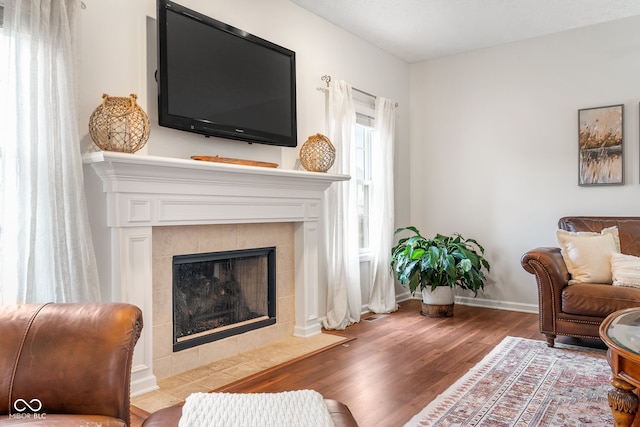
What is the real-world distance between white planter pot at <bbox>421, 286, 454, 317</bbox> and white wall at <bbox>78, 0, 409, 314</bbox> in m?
1.09

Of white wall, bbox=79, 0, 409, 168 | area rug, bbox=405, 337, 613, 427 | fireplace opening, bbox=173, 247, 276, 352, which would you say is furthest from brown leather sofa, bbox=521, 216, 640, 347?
white wall, bbox=79, 0, 409, 168

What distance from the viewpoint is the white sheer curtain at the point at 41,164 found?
6.72 feet

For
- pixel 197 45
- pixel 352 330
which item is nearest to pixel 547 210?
pixel 352 330

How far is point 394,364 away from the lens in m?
3.01

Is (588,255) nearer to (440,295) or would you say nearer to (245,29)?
(440,295)

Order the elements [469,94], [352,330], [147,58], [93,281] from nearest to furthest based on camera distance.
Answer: [93,281] < [147,58] < [352,330] < [469,94]

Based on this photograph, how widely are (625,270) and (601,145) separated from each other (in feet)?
4.79

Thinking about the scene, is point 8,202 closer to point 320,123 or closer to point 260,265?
point 260,265

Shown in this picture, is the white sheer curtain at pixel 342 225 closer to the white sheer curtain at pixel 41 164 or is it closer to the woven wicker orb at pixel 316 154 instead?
the woven wicker orb at pixel 316 154

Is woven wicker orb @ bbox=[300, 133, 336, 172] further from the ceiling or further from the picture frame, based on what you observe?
the picture frame

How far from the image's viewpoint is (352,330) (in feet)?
12.7

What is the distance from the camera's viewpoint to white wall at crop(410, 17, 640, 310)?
417 cm

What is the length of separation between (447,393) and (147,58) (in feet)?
8.30

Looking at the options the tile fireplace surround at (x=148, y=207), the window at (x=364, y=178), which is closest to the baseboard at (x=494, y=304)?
the window at (x=364, y=178)
